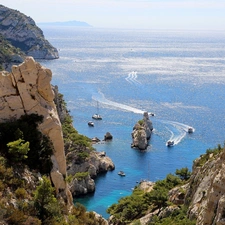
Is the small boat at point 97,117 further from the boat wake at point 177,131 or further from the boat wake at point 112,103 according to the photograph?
the boat wake at point 177,131

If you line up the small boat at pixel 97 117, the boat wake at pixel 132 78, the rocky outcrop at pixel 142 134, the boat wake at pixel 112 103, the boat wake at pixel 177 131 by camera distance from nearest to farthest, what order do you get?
the rocky outcrop at pixel 142 134
the boat wake at pixel 177 131
the small boat at pixel 97 117
the boat wake at pixel 112 103
the boat wake at pixel 132 78

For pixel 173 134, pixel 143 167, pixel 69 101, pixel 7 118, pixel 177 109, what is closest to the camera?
pixel 7 118

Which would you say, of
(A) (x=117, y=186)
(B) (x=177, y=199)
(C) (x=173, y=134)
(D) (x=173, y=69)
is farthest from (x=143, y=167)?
(D) (x=173, y=69)

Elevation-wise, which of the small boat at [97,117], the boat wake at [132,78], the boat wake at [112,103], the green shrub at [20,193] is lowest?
the small boat at [97,117]

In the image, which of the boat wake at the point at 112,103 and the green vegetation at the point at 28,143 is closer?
the green vegetation at the point at 28,143

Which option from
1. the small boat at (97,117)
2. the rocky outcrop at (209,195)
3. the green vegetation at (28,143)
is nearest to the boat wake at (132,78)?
the small boat at (97,117)

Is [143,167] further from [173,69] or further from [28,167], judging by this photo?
[173,69]

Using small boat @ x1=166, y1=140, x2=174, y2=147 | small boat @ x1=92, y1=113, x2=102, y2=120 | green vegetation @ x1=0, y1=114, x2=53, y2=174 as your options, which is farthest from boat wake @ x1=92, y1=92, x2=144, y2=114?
green vegetation @ x1=0, y1=114, x2=53, y2=174
